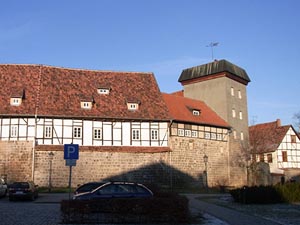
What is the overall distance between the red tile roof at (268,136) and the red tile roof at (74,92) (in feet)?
65.3

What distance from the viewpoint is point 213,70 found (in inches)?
2136

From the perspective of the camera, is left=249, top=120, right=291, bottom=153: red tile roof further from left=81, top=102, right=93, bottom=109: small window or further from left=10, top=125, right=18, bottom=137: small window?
left=10, top=125, right=18, bottom=137: small window

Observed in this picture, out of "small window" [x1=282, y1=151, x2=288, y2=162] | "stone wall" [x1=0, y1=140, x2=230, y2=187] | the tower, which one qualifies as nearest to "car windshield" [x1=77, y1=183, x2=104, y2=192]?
"stone wall" [x1=0, y1=140, x2=230, y2=187]

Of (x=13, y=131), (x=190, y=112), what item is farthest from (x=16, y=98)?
(x=190, y=112)

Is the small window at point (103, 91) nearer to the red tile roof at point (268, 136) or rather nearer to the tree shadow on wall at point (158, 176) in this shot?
the tree shadow on wall at point (158, 176)

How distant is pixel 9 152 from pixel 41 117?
4293 mm

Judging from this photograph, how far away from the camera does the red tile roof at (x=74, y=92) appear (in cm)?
4019

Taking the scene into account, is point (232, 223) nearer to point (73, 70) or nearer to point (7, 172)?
point (7, 172)

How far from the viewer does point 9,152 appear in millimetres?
38812

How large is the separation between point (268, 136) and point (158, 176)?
2694 centimetres

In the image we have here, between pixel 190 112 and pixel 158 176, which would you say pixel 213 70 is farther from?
pixel 158 176

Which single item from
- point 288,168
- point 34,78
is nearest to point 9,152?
point 34,78

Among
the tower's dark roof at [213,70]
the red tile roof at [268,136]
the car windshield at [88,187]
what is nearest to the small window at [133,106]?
the tower's dark roof at [213,70]

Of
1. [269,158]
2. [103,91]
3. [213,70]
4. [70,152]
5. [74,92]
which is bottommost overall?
[70,152]
